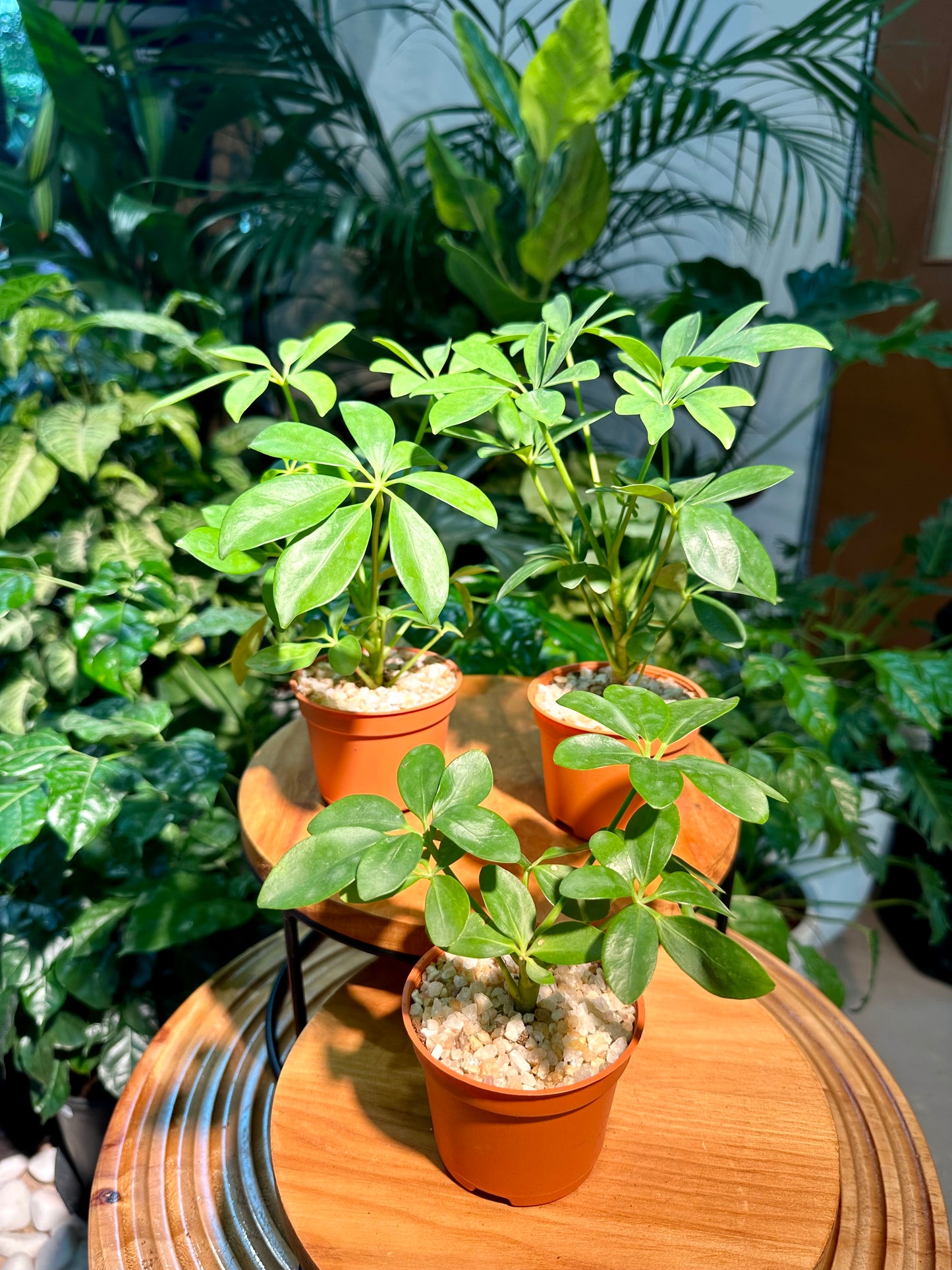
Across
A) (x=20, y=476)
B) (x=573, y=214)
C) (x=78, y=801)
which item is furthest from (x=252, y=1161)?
(x=573, y=214)

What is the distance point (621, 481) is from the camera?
2.52 ft

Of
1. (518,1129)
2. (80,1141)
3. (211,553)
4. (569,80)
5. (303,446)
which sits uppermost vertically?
(569,80)

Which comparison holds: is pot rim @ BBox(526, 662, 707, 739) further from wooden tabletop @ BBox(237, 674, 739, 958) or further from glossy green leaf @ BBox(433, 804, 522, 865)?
glossy green leaf @ BBox(433, 804, 522, 865)

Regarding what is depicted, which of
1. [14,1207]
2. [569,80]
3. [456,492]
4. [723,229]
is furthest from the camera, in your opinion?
[723,229]

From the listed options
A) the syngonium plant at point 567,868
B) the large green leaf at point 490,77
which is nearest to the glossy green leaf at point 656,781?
the syngonium plant at point 567,868

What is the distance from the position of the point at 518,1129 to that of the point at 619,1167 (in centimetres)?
14

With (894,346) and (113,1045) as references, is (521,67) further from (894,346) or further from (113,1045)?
(113,1045)

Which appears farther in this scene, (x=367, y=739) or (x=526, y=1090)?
(x=367, y=739)

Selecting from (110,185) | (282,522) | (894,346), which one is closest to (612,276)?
(894,346)

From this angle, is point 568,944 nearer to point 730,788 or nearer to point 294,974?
point 730,788

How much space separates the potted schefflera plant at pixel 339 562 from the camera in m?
0.55

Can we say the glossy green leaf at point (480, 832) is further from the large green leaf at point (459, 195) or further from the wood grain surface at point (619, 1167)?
the large green leaf at point (459, 195)

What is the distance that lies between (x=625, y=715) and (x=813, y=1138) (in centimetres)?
40

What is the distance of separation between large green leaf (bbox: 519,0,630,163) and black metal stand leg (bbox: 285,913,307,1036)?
1.46 m
